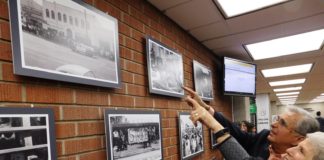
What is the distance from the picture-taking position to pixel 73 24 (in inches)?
57.1

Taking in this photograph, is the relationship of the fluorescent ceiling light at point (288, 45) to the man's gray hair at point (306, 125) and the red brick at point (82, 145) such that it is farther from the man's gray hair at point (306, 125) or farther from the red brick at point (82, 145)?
the red brick at point (82, 145)

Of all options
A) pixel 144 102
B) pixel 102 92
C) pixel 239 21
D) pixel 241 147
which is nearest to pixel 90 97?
pixel 102 92

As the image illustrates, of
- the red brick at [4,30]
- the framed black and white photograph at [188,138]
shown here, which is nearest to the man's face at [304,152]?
the framed black and white photograph at [188,138]

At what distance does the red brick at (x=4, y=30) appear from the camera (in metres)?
1.11

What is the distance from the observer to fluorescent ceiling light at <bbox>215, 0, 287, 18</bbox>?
2.49 metres

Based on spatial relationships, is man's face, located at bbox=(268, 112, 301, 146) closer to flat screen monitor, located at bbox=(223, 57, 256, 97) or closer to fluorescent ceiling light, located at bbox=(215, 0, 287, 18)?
fluorescent ceiling light, located at bbox=(215, 0, 287, 18)

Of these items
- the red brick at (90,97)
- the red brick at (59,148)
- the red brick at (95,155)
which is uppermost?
the red brick at (90,97)

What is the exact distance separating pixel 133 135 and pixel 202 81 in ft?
5.86

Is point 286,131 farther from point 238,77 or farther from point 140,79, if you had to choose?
point 238,77

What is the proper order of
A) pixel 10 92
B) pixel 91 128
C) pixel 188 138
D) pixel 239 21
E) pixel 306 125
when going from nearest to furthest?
pixel 10 92, pixel 91 128, pixel 306 125, pixel 188 138, pixel 239 21

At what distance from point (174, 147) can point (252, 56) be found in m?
2.71

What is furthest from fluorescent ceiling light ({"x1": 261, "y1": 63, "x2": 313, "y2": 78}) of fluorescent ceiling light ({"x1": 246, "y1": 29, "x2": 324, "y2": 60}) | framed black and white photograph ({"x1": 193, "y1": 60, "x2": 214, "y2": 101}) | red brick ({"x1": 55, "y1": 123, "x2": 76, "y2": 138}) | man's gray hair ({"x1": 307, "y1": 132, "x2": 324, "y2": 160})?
red brick ({"x1": 55, "y1": 123, "x2": 76, "y2": 138})

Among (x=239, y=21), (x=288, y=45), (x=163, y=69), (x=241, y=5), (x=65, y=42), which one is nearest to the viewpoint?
(x=65, y=42)

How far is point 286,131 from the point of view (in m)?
1.86
